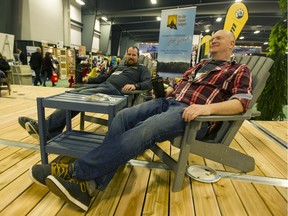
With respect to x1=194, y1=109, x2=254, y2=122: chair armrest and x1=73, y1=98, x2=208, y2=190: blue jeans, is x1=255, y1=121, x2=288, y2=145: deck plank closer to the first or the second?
x1=194, y1=109, x2=254, y2=122: chair armrest

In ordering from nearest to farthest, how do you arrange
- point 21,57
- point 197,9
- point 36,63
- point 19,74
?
point 19,74, point 36,63, point 21,57, point 197,9

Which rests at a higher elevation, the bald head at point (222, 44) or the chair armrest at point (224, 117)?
the bald head at point (222, 44)

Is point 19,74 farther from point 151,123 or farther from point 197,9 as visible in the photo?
point 197,9

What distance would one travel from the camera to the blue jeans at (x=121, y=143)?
1.10 metres

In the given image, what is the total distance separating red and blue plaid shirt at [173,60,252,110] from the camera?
140 centimetres

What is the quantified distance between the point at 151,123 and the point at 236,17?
3284 millimetres

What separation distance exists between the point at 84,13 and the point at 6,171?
13747mm

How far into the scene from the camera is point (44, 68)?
7.14 meters

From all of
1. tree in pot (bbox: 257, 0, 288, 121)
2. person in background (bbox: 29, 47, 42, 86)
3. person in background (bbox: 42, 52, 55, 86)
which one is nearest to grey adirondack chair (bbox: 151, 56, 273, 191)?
→ tree in pot (bbox: 257, 0, 288, 121)

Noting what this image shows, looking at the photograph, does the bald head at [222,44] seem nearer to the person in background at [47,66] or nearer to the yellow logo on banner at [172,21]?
the yellow logo on banner at [172,21]

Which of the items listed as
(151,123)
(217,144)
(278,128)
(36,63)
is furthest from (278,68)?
(36,63)

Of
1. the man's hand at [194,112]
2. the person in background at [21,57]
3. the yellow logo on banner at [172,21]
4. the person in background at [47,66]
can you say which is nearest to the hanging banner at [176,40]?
the yellow logo on banner at [172,21]

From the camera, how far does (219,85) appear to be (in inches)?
58.2

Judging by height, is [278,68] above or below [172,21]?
below
